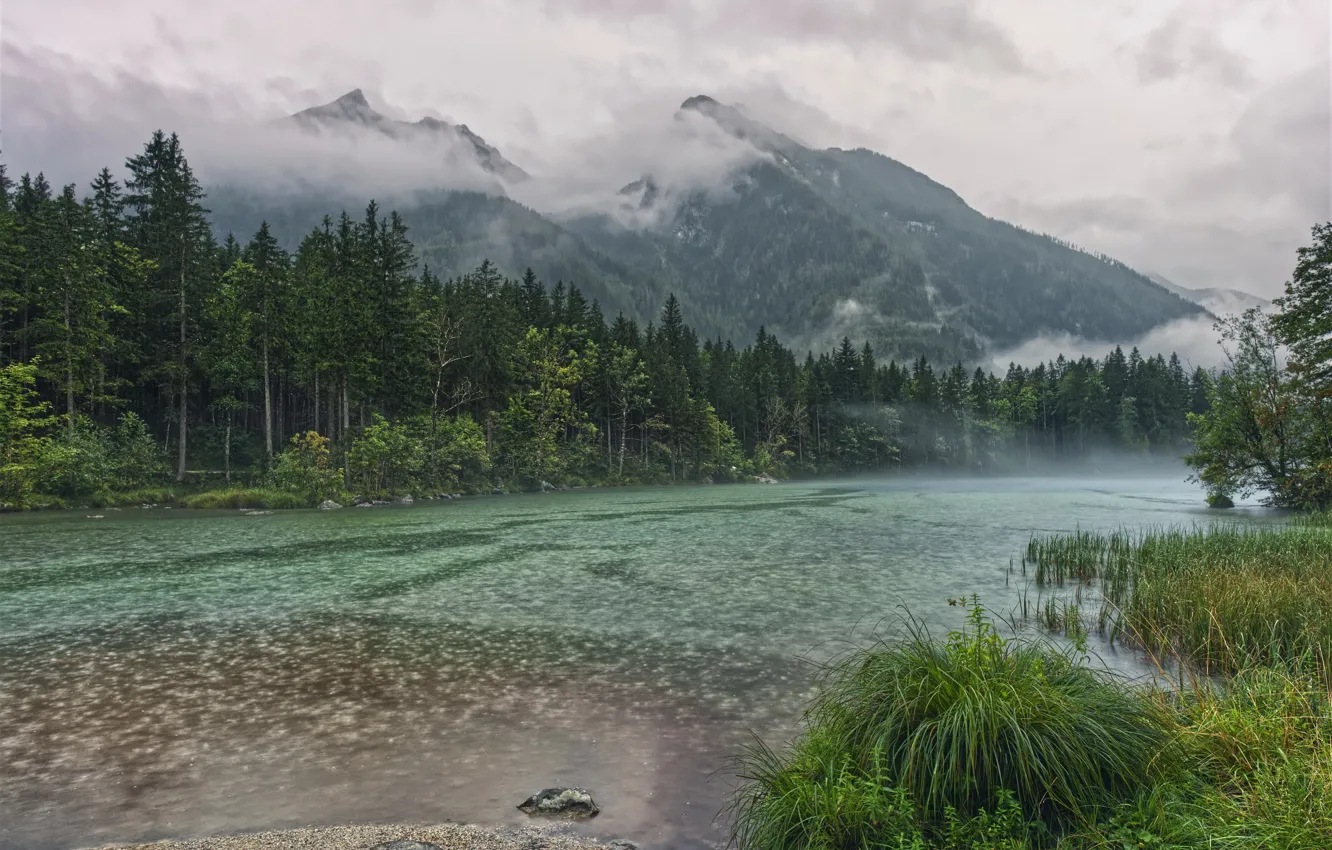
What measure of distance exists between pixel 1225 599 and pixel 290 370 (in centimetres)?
7054

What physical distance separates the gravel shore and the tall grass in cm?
777

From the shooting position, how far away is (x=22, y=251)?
49469 millimetres

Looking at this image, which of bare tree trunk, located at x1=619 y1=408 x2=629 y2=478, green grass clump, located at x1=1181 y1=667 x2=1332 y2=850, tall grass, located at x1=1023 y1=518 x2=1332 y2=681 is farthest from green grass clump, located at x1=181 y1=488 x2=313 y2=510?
green grass clump, located at x1=1181 y1=667 x2=1332 y2=850

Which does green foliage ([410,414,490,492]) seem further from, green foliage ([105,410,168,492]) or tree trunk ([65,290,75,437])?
tree trunk ([65,290,75,437])

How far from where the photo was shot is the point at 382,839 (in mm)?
5695

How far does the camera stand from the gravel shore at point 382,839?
5.59 meters

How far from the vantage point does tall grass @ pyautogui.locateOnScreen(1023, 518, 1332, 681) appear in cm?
965

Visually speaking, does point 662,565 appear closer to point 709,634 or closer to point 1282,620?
point 709,634

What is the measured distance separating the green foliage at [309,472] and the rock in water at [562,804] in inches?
1898

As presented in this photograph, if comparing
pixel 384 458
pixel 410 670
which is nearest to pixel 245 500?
pixel 384 458

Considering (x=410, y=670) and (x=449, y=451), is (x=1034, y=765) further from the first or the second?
(x=449, y=451)

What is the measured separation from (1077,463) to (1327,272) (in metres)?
131

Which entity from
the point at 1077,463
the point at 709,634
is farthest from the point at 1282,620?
the point at 1077,463

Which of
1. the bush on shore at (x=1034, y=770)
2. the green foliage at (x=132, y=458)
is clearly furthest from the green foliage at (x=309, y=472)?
the bush on shore at (x=1034, y=770)
